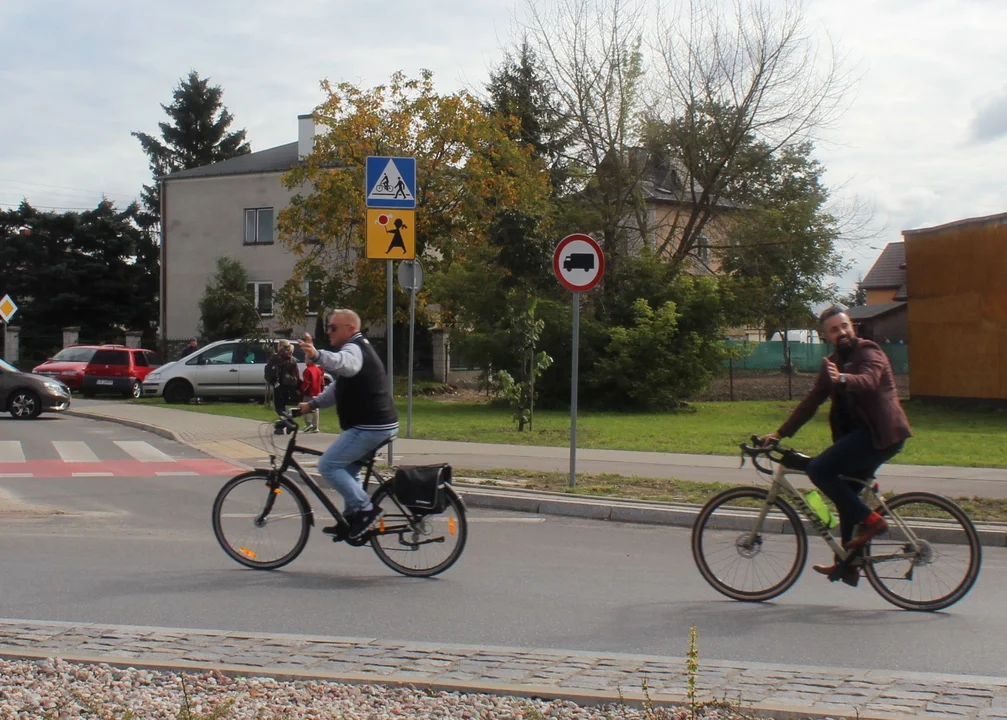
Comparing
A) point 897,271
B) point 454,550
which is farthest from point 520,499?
point 897,271

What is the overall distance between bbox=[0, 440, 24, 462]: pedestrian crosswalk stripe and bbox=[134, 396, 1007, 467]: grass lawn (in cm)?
500

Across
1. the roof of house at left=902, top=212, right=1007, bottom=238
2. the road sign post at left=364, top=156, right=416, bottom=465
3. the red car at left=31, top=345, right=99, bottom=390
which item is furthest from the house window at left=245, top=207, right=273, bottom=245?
the road sign post at left=364, top=156, right=416, bottom=465

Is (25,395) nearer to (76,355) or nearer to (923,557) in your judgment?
(76,355)

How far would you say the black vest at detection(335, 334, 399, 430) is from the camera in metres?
7.53

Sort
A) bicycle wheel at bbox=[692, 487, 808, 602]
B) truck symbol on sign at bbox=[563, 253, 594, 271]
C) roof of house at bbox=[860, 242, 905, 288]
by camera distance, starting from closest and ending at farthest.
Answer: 1. bicycle wheel at bbox=[692, 487, 808, 602]
2. truck symbol on sign at bbox=[563, 253, 594, 271]
3. roof of house at bbox=[860, 242, 905, 288]

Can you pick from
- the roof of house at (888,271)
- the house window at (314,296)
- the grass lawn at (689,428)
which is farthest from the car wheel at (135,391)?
the roof of house at (888,271)

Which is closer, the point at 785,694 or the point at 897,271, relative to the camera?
the point at 785,694

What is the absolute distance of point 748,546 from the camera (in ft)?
23.2

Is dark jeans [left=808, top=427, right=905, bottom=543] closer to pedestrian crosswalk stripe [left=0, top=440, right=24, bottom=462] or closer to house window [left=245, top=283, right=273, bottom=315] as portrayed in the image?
pedestrian crosswalk stripe [left=0, top=440, right=24, bottom=462]

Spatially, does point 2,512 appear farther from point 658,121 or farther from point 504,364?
point 658,121

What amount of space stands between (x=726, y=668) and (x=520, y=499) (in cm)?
617

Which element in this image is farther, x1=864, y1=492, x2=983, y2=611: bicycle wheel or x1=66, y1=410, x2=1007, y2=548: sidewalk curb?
x1=66, y1=410, x2=1007, y2=548: sidewalk curb

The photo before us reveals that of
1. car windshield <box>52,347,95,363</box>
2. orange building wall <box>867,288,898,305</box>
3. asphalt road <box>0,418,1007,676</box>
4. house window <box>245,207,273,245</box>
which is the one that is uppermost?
house window <box>245,207,273,245</box>

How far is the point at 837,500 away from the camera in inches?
270
